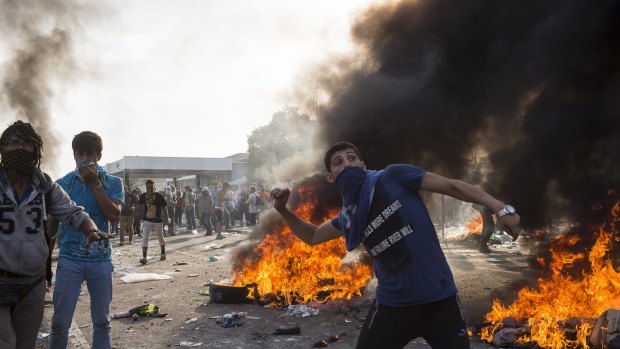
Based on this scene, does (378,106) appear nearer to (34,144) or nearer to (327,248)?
(327,248)

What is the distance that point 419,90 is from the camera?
9.95 meters

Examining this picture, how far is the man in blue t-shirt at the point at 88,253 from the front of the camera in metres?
3.46

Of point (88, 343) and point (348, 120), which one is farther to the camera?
point (348, 120)

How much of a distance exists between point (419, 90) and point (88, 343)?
7724 mm

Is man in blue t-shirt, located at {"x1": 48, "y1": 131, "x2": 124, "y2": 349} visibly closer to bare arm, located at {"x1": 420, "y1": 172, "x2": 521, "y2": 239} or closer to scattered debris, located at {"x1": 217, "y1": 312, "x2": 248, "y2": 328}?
scattered debris, located at {"x1": 217, "y1": 312, "x2": 248, "y2": 328}

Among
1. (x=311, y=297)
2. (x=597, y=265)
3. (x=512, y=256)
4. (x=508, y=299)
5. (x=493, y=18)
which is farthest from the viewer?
(x=512, y=256)

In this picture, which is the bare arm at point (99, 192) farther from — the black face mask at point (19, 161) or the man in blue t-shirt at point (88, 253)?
the black face mask at point (19, 161)

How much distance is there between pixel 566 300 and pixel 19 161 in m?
5.76

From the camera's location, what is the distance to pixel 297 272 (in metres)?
7.09

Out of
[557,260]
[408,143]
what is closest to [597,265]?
[557,260]

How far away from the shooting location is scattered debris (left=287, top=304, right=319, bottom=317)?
20.5 feet

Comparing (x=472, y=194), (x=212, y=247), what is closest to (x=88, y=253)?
(x=472, y=194)

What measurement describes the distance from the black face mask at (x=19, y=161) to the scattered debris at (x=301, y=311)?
413 centimetres

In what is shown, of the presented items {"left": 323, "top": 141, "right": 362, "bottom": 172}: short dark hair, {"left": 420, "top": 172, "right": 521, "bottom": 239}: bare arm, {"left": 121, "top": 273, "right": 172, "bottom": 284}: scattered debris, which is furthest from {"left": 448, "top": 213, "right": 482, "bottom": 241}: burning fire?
{"left": 420, "top": 172, "right": 521, "bottom": 239}: bare arm
